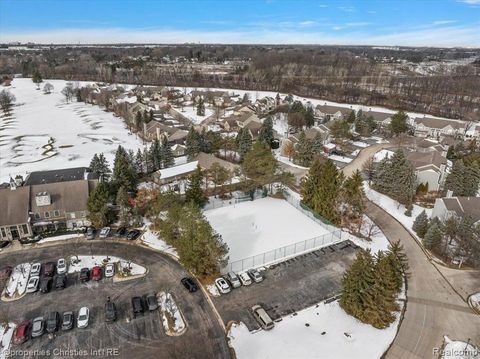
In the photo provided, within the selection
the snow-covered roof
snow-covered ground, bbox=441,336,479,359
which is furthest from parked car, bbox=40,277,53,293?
snow-covered ground, bbox=441,336,479,359

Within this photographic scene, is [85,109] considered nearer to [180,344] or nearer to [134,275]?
[134,275]

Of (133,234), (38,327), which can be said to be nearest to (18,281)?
(38,327)

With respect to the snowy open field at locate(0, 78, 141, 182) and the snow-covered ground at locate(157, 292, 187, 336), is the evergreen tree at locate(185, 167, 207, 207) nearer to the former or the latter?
the snow-covered ground at locate(157, 292, 187, 336)

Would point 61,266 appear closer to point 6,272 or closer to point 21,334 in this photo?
point 6,272

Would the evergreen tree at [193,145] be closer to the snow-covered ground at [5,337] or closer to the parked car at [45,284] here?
the parked car at [45,284]

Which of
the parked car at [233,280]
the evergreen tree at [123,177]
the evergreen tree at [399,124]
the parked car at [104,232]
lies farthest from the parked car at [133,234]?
→ the evergreen tree at [399,124]
